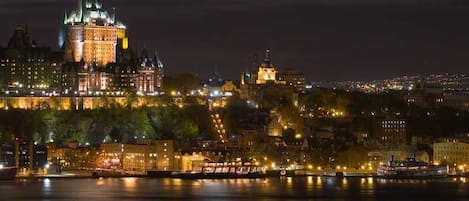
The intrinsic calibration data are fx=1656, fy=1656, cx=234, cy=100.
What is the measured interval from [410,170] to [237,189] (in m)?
9.87

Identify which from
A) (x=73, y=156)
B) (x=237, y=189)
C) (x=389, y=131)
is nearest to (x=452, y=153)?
(x=389, y=131)

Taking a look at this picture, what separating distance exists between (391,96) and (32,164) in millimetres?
27078

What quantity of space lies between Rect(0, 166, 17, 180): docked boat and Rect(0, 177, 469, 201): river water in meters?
1.44

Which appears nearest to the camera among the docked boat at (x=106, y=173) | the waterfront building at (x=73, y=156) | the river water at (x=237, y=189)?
the river water at (x=237, y=189)

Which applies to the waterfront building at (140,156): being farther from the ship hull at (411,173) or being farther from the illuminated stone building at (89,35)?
the illuminated stone building at (89,35)

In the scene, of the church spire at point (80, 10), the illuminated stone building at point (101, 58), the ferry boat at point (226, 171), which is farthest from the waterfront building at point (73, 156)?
the church spire at point (80, 10)

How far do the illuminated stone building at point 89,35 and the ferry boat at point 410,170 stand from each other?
61.4ft

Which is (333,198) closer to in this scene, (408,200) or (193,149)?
(408,200)

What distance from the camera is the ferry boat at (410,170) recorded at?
208 ft

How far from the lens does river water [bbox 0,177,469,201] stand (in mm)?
53156

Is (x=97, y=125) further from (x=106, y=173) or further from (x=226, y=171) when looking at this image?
(x=226, y=171)

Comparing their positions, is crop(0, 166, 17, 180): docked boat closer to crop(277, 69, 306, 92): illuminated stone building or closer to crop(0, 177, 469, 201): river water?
crop(0, 177, 469, 201): river water

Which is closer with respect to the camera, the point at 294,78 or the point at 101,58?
the point at 101,58

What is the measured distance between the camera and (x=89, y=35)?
255 ft
